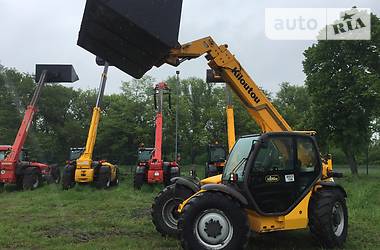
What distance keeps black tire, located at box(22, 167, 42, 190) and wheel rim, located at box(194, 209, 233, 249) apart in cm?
1540

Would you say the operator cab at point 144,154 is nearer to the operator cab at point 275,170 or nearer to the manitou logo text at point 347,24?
the manitou logo text at point 347,24

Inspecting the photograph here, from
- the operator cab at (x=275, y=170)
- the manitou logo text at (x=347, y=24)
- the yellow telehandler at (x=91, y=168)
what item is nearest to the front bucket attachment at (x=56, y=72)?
the yellow telehandler at (x=91, y=168)

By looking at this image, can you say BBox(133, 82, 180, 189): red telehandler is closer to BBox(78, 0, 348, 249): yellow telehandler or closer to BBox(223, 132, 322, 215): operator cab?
BBox(78, 0, 348, 249): yellow telehandler

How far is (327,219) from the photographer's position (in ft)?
26.6

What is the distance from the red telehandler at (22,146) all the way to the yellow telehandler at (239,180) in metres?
12.5

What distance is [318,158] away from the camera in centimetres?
849

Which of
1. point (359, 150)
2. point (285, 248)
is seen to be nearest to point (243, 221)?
point (285, 248)

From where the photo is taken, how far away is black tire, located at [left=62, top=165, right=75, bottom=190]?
66.4 ft

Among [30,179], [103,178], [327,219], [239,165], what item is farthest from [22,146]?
[327,219]

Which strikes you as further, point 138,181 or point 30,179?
point 30,179

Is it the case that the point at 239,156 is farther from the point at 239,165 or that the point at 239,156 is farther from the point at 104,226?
the point at 104,226

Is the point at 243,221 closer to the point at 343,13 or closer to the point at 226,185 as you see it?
the point at 226,185

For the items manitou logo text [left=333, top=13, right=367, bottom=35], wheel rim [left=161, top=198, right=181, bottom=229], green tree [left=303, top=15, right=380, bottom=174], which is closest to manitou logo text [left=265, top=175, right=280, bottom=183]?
wheel rim [left=161, top=198, right=181, bottom=229]

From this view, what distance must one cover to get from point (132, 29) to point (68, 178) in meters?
13.2
